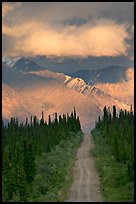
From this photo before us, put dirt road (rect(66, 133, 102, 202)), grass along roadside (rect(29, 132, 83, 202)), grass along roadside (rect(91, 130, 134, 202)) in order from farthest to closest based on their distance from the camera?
dirt road (rect(66, 133, 102, 202)) → grass along roadside (rect(91, 130, 134, 202)) → grass along roadside (rect(29, 132, 83, 202))

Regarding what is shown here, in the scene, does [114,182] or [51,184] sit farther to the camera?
[114,182]

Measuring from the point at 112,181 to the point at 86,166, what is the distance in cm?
1613

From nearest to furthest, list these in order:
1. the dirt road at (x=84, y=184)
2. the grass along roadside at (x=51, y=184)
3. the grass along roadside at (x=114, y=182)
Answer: the grass along roadside at (x=51, y=184)
the grass along roadside at (x=114, y=182)
the dirt road at (x=84, y=184)

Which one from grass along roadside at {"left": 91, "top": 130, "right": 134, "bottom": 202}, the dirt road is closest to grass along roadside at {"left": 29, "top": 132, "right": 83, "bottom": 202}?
the dirt road

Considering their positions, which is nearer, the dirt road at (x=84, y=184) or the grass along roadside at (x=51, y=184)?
the grass along roadside at (x=51, y=184)

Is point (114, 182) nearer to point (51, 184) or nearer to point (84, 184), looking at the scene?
point (84, 184)

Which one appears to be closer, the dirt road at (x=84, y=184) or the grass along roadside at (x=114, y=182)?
the grass along roadside at (x=114, y=182)

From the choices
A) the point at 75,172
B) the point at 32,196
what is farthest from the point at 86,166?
the point at 32,196

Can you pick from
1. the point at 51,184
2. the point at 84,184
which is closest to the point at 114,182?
the point at 84,184

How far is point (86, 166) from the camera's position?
60.6 meters

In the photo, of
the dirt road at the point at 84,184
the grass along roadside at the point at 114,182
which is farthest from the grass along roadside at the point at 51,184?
the grass along roadside at the point at 114,182

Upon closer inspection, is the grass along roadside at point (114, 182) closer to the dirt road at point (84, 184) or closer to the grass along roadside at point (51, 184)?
the dirt road at point (84, 184)

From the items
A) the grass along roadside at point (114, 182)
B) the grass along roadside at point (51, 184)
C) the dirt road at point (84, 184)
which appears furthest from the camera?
the dirt road at point (84, 184)

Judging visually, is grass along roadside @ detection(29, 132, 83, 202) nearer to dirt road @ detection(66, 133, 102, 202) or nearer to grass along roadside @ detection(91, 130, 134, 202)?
dirt road @ detection(66, 133, 102, 202)
